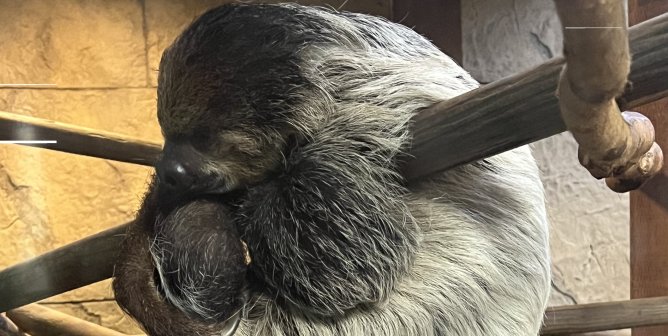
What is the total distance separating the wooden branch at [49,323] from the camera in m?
1.26

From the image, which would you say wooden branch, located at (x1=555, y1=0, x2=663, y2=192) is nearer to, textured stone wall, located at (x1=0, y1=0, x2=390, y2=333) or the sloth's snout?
the sloth's snout

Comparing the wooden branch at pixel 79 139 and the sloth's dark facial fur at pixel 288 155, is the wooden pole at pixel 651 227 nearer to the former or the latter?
the sloth's dark facial fur at pixel 288 155

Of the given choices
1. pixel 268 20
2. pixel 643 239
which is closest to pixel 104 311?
pixel 268 20

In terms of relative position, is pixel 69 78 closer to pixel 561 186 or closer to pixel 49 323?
pixel 49 323

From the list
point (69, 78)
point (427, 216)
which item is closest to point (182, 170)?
point (427, 216)

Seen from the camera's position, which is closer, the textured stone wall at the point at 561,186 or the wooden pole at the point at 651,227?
the textured stone wall at the point at 561,186

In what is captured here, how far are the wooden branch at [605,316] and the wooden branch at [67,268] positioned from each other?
0.76 metres

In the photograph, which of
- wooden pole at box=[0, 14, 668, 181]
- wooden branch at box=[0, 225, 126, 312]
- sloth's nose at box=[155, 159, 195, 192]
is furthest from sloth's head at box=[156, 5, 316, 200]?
wooden branch at box=[0, 225, 126, 312]

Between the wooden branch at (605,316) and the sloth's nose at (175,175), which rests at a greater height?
the sloth's nose at (175,175)

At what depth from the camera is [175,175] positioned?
2.60 ft

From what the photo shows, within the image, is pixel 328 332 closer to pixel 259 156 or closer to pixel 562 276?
pixel 259 156

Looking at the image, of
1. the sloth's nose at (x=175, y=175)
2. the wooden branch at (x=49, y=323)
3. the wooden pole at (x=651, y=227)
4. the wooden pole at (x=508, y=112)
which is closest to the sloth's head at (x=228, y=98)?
the sloth's nose at (x=175, y=175)

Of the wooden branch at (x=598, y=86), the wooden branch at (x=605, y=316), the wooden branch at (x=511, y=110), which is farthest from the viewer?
the wooden branch at (x=605, y=316)

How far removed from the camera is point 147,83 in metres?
1.08
